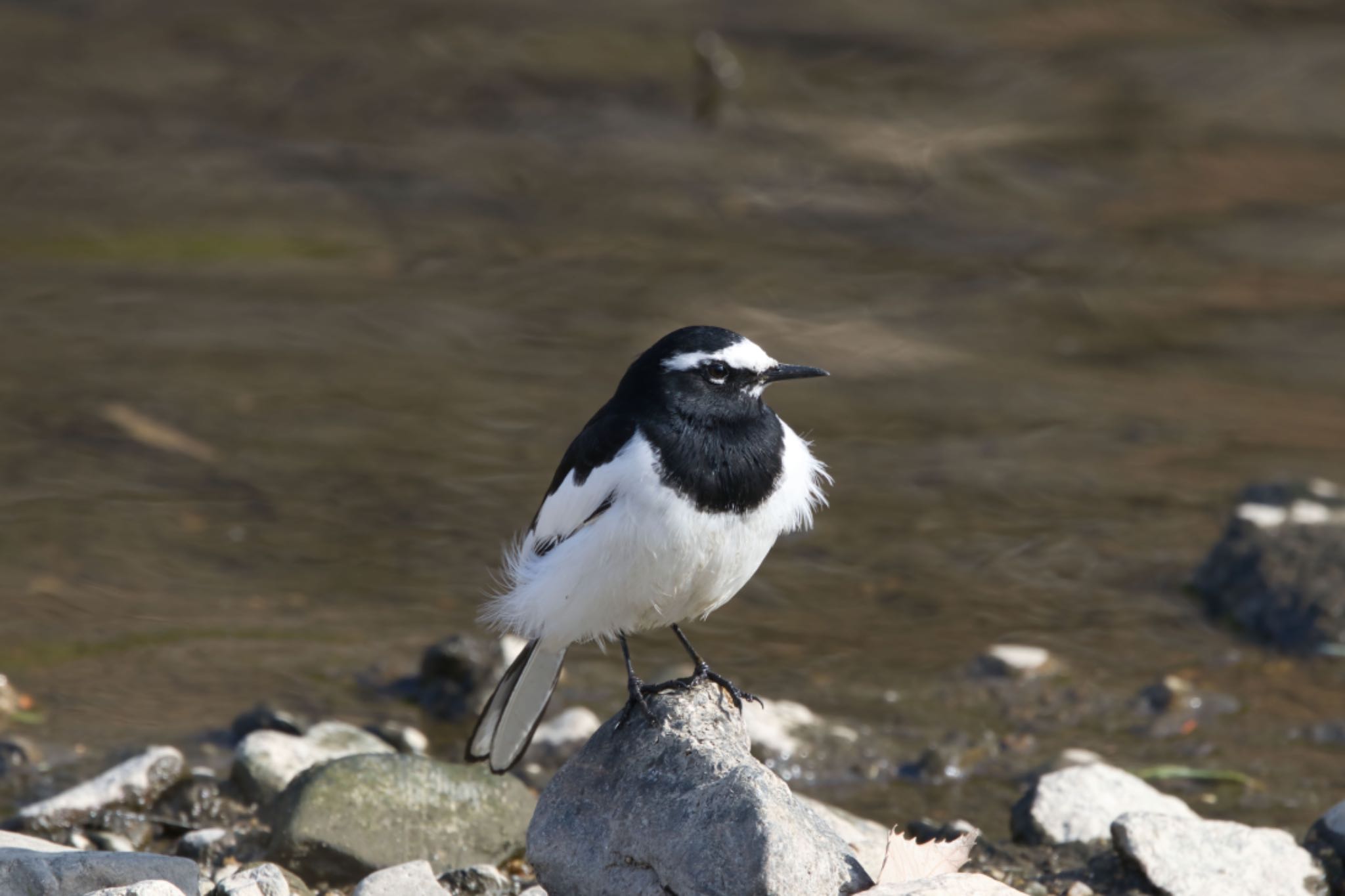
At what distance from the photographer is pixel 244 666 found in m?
7.62

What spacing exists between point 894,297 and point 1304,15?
24.5 feet

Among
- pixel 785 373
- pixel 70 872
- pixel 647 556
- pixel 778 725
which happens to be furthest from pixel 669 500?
pixel 778 725

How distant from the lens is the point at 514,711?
18.7 ft

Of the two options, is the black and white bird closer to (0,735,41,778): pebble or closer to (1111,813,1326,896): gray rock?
(1111,813,1326,896): gray rock

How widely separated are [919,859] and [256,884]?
182 centimetres

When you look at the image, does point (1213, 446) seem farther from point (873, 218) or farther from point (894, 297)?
point (873, 218)

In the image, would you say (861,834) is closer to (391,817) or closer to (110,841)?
(391,817)

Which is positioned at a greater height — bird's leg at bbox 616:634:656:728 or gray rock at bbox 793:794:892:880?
bird's leg at bbox 616:634:656:728

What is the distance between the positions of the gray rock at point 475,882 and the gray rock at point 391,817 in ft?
0.90

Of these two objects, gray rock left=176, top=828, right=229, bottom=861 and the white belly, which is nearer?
the white belly

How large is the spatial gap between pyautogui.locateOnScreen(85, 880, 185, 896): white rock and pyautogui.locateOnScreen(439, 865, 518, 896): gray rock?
107 centimetres

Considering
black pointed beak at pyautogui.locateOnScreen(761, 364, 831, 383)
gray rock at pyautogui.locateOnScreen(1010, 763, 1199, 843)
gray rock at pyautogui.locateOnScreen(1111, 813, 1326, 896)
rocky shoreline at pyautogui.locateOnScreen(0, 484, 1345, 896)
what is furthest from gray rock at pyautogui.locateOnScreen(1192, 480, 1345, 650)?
black pointed beak at pyautogui.locateOnScreen(761, 364, 831, 383)

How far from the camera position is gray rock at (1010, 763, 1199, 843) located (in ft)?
19.1

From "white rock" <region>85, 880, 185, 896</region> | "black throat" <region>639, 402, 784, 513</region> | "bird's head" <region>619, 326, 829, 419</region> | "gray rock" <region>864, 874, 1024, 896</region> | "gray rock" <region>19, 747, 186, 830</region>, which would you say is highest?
"bird's head" <region>619, 326, 829, 419</region>
